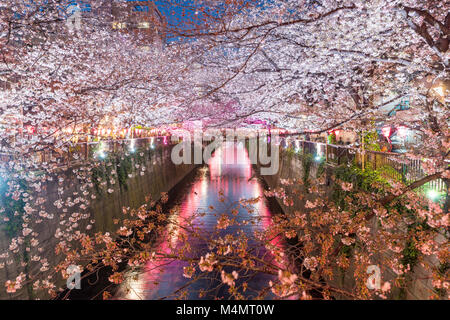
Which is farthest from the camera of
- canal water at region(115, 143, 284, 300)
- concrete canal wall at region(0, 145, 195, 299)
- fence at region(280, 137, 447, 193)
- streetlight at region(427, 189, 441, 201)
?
canal water at region(115, 143, 284, 300)

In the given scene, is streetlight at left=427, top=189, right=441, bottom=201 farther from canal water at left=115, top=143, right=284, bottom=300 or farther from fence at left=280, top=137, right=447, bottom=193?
canal water at left=115, top=143, right=284, bottom=300

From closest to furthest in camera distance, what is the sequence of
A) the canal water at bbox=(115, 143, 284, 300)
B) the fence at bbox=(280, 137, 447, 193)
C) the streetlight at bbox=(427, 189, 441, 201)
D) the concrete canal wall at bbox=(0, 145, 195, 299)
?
the streetlight at bbox=(427, 189, 441, 201) → the fence at bbox=(280, 137, 447, 193) → the concrete canal wall at bbox=(0, 145, 195, 299) → the canal water at bbox=(115, 143, 284, 300)

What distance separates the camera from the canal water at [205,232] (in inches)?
298

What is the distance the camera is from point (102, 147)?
12398 millimetres

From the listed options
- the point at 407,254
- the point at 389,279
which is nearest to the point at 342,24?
the point at 407,254

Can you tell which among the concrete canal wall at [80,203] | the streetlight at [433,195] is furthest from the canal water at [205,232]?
the streetlight at [433,195]

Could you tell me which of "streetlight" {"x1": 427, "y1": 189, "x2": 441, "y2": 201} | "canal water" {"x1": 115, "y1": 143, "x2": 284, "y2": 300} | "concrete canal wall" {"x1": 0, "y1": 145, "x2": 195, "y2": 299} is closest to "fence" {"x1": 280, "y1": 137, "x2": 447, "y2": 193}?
"streetlight" {"x1": 427, "y1": 189, "x2": 441, "y2": 201}

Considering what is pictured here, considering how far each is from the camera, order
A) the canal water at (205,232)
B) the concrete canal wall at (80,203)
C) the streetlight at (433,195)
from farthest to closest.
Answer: the canal water at (205,232), the concrete canal wall at (80,203), the streetlight at (433,195)

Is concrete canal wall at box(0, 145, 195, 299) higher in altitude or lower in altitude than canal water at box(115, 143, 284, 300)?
higher

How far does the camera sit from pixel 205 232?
10.3 m

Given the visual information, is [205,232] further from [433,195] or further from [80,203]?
[433,195]

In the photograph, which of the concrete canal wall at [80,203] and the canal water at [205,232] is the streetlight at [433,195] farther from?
the concrete canal wall at [80,203]

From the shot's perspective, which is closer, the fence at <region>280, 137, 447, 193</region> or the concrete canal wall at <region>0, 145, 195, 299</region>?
the fence at <region>280, 137, 447, 193</region>

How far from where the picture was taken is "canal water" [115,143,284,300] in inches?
298
